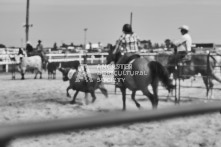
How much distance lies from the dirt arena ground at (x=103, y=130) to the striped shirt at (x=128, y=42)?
4.52ft

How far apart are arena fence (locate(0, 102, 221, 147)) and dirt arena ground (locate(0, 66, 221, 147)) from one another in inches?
4.0

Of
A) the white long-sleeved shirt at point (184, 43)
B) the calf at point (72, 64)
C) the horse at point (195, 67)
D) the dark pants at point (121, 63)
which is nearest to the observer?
the dark pants at point (121, 63)

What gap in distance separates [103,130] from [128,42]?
6.84 meters

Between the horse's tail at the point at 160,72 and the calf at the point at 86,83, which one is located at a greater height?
the horse's tail at the point at 160,72

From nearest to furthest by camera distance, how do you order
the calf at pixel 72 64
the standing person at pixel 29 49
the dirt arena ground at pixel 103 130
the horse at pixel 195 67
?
the dirt arena ground at pixel 103 130 < the horse at pixel 195 67 < the calf at pixel 72 64 < the standing person at pixel 29 49

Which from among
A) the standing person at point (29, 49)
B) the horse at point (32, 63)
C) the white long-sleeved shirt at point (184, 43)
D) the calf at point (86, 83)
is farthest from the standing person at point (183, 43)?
the standing person at point (29, 49)

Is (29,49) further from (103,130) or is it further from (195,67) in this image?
(103,130)

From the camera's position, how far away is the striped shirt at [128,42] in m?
8.16

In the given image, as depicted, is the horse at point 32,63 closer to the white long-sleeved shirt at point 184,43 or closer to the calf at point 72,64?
the calf at point 72,64

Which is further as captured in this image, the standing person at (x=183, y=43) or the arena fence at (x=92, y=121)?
the standing person at (x=183, y=43)

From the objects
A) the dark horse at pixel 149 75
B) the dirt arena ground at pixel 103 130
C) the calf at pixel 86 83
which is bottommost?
the dirt arena ground at pixel 103 130

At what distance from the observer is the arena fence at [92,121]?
883 mm

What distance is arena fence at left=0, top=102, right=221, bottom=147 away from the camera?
34.8 inches

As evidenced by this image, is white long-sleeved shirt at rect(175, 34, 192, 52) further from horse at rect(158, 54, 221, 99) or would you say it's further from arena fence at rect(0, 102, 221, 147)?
arena fence at rect(0, 102, 221, 147)
